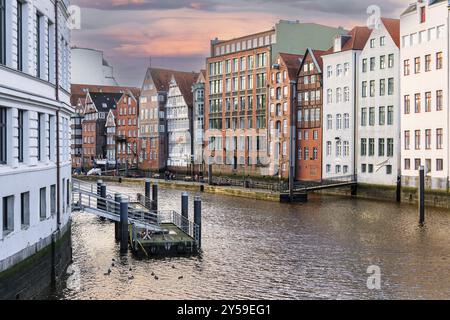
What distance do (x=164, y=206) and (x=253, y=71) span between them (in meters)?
32.3

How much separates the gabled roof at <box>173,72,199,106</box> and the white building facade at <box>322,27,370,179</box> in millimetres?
29679

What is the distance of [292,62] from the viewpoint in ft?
242

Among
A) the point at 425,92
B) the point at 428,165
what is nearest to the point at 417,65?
the point at 425,92

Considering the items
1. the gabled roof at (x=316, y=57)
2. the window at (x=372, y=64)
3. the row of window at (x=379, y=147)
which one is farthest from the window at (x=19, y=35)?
the gabled roof at (x=316, y=57)

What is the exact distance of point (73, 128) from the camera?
120 meters

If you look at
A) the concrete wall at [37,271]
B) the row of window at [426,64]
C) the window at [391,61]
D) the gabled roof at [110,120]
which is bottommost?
the concrete wall at [37,271]

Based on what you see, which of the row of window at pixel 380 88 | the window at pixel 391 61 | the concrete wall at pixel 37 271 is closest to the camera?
the concrete wall at pixel 37 271

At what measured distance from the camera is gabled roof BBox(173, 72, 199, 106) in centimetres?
9375

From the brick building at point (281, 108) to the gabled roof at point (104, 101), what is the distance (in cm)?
4833

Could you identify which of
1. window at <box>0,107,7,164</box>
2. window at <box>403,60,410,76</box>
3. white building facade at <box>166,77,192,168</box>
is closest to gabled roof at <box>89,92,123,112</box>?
white building facade at <box>166,77,192,168</box>

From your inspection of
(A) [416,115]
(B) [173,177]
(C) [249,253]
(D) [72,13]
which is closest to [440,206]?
(A) [416,115]

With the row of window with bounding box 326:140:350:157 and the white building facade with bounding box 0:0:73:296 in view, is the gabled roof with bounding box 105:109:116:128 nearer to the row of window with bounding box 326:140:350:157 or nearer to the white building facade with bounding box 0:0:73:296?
the row of window with bounding box 326:140:350:157

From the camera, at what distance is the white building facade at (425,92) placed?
5006 centimetres

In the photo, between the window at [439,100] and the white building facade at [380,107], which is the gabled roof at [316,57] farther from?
the window at [439,100]
